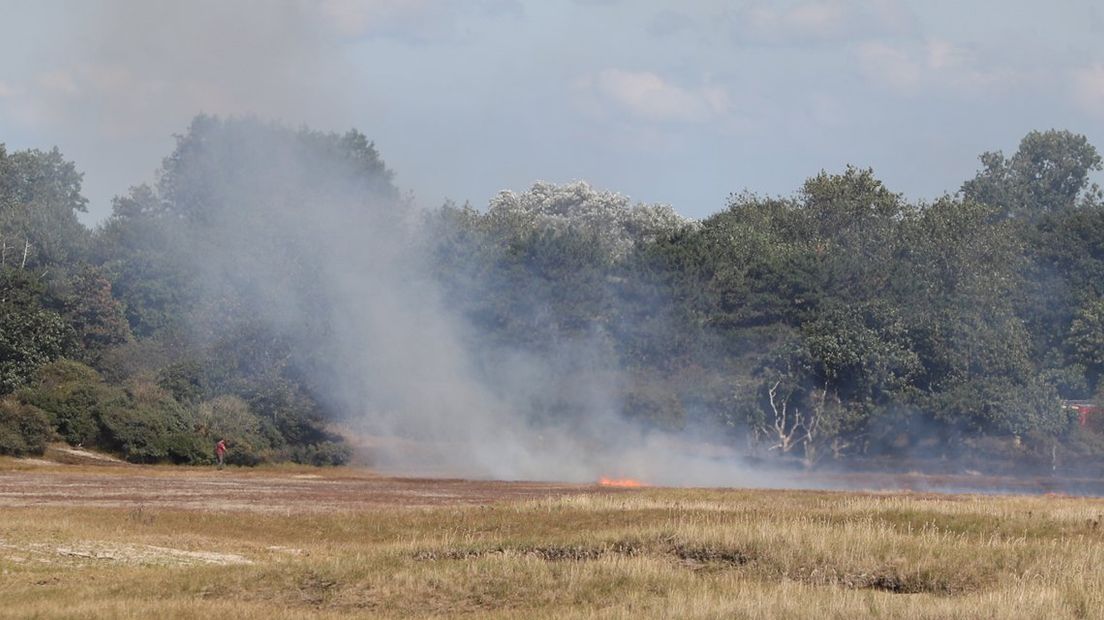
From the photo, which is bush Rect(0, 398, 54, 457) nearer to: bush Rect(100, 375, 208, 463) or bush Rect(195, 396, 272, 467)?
bush Rect(100, 375, 208, 463)

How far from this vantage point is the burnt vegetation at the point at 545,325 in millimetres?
87375

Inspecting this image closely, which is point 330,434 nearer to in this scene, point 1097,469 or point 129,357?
point 129,357

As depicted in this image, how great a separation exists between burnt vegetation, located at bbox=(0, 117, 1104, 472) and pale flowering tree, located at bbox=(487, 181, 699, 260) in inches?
962

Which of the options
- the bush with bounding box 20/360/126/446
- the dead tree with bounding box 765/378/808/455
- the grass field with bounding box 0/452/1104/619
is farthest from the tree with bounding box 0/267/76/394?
the dead tree with bounding box 765/378/808/455

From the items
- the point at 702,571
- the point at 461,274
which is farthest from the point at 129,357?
the point at 702,571

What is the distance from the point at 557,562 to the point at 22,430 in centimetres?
5225

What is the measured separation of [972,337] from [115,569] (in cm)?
7436

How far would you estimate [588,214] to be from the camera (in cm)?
15788

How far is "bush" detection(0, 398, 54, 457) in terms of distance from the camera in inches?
2955

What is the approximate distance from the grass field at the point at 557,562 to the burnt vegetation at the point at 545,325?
3883cm

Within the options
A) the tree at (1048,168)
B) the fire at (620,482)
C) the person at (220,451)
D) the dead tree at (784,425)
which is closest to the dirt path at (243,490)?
the person at (220,451)

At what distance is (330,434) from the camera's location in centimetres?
8762

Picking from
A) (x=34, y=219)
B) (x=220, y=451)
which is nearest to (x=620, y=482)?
(x=220, y=451)

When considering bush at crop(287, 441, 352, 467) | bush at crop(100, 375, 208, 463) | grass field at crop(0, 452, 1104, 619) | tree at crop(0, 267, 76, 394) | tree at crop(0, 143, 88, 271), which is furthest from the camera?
Result: tree at crop(0, 143, 88, 271)
